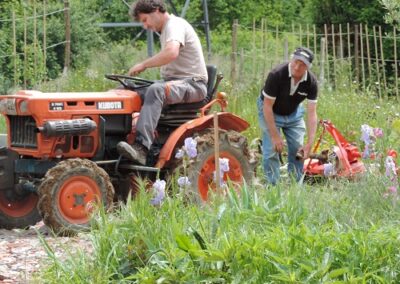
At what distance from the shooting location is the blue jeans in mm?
9656

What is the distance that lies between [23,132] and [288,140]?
244cm

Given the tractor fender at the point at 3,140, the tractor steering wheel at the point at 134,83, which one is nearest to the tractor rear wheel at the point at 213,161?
the tractor steering wheel at the point at 134,83

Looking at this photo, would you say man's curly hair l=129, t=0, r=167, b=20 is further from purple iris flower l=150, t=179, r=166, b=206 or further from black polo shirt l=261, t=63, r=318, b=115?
purple iris flower l=150, t=179, r=166, b=206

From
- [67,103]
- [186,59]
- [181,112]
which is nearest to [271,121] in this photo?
[181,112]

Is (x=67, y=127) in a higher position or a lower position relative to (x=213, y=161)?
higher

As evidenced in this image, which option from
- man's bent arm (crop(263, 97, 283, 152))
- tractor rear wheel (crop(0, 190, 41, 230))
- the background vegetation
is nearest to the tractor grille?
tractor rear wheel (crop(0, 190, 41, 230))

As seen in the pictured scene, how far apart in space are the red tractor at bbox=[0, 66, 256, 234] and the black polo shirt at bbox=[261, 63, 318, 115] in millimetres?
431

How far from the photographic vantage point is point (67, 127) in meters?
8.55

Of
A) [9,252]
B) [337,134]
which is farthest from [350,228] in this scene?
[337,134]

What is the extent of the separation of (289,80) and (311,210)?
3163 mm

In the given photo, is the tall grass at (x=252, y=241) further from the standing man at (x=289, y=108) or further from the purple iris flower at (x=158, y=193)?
the standing man at (x=289, y=108)

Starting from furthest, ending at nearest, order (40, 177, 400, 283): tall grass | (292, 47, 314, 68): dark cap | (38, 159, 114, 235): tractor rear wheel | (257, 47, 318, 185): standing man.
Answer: (257, 47, 318, 185): standing man
(292, 47, 314, 68): dark cap
(38, 159, 114, 235): tractor rear wheel
(40, 177, 400, 283): tall grass

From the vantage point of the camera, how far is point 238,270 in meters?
5.44

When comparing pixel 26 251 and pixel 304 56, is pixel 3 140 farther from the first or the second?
pixel 304 56
